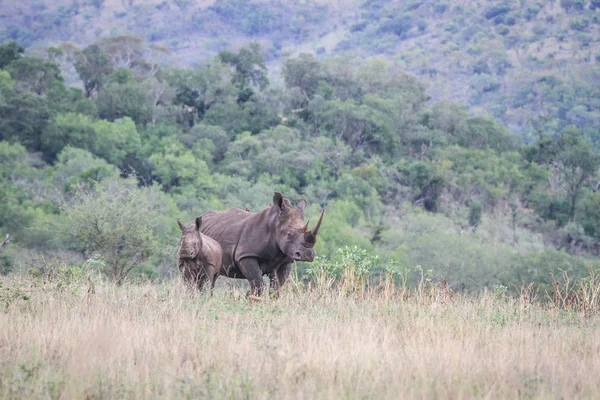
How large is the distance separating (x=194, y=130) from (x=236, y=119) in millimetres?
5203

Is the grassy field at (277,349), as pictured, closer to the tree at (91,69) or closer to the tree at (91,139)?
the tree at (91,139)

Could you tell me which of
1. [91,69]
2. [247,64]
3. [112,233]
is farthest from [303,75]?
[112,233]

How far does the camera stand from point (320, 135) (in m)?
71.9

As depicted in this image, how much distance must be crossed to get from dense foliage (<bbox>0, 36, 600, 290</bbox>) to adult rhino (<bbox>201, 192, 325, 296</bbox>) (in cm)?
2961

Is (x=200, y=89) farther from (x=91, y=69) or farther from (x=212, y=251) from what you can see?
(x=212, y=251)

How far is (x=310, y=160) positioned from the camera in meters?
62.0

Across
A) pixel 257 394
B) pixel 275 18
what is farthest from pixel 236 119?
pixel 275 18

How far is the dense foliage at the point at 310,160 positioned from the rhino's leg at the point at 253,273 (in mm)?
30104

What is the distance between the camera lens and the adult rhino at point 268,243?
33.1 feet

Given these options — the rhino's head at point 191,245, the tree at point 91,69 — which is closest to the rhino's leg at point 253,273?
the rhino's head at point 191,245

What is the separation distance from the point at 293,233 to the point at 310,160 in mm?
51985

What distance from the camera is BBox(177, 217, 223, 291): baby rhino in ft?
34.2

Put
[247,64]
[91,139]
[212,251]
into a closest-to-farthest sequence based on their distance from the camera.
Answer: [212,251] → [91,139] → [247,64]

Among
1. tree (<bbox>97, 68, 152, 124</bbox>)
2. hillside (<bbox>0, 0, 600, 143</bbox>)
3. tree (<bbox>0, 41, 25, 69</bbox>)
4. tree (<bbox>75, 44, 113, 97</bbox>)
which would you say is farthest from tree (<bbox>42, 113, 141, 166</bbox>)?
hillside (<bbox>0, 0, 600, 143</bbox>)
